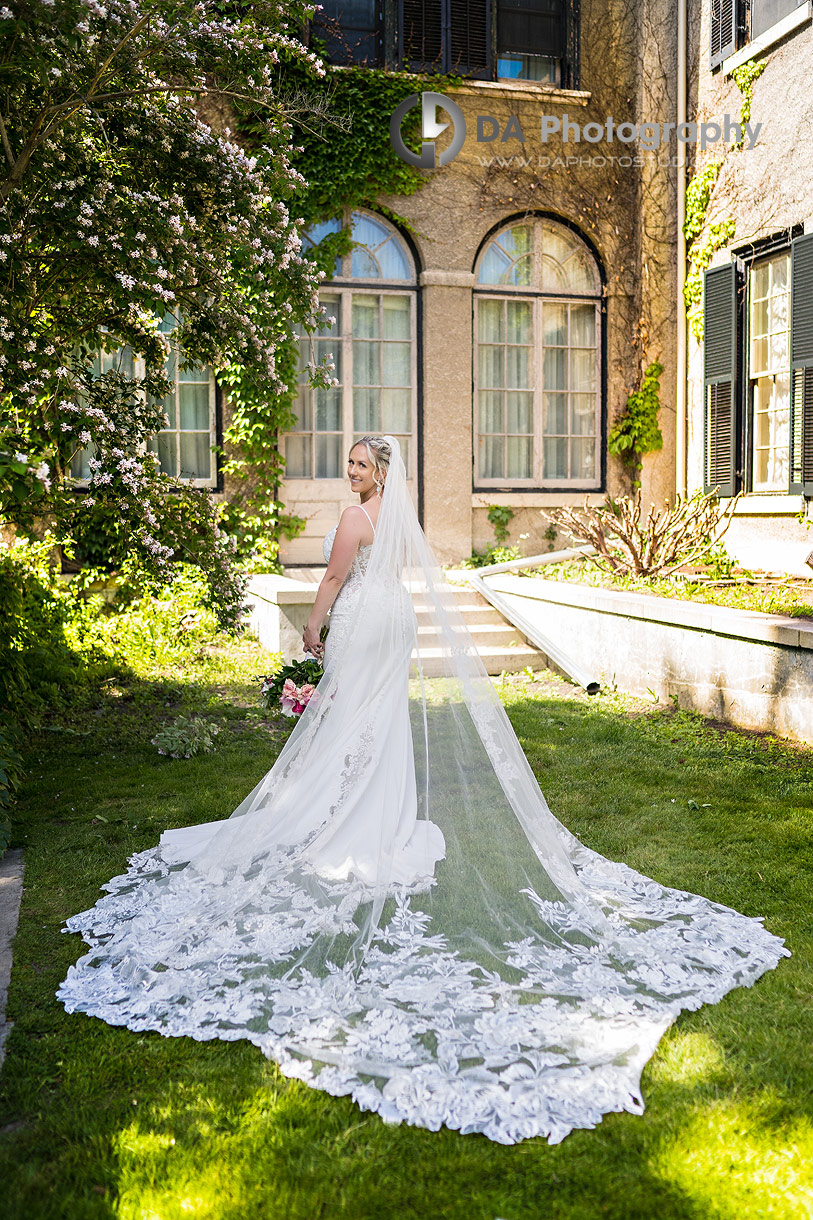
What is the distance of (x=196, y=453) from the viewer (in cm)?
996

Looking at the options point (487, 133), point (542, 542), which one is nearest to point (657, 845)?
point (542, 542)

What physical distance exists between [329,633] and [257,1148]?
2.24m

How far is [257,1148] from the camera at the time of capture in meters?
2.15

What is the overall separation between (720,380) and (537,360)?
7.12ft

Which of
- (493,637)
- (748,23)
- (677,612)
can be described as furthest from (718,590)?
(748,23)

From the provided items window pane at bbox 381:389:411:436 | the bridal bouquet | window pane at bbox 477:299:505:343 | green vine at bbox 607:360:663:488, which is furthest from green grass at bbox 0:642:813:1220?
window pane at bbox 477:299:505:343

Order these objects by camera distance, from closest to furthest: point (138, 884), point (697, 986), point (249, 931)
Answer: point (697, 986), point (249, 931), point (138, 884)

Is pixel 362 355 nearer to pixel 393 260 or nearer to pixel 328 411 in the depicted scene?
pixel 328 411

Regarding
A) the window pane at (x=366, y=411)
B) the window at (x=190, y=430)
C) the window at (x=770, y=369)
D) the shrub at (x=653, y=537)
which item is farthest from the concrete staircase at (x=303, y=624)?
the window at (x=770, y=369)

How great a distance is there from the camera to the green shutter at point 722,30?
366 inches

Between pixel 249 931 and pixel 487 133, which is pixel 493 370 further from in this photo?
pixel 249 931

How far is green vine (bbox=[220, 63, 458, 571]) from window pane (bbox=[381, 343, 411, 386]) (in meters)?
1.02

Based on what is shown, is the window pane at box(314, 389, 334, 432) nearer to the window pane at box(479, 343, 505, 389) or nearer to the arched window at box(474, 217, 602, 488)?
the arched window at box(474, 217, 602, 488)

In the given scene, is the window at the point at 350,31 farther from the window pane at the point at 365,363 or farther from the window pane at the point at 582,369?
the window pane at the point at 582,369
